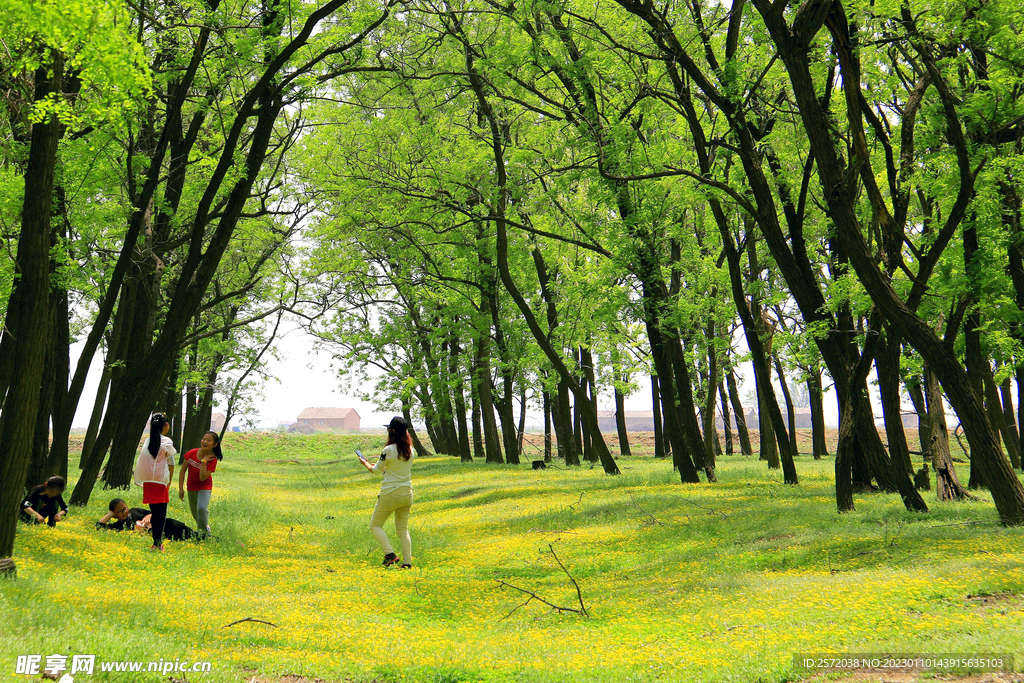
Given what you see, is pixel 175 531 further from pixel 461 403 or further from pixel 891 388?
pixel 461 403

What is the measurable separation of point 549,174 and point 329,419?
537 feet

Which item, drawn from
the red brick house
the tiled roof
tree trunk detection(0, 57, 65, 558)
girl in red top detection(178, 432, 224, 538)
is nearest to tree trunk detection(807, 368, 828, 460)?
girl in red top detection(178, 432, 224, 538)

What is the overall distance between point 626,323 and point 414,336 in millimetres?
12384

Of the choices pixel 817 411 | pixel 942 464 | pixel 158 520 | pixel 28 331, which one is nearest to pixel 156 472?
pixel 158 520

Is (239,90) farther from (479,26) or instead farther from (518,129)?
(518,129)

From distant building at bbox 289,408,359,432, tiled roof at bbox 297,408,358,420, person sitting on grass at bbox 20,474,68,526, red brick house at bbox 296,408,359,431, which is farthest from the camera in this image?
tiled roof at bbox 297,408,358,420

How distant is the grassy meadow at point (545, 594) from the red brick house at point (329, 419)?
527ft

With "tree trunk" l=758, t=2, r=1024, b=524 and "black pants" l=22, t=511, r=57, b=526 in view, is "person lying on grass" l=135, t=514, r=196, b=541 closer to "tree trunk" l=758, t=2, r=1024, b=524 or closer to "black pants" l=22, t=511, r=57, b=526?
"black pants" l=22, t=511, r=57, b=526

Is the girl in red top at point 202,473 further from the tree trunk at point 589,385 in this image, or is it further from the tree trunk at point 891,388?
the tree trunk at point 589,385

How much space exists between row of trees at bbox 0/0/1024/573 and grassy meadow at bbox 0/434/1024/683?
6.60 ft

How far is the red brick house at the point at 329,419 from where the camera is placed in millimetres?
172375

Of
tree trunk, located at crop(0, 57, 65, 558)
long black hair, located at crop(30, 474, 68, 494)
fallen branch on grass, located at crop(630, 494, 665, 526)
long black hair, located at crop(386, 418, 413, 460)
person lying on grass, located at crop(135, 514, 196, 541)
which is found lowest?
fallen branch on grass, located at crop(630, 494, 665, 526)

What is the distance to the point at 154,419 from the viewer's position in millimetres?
11977

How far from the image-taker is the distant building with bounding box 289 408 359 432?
17175 centimetres
